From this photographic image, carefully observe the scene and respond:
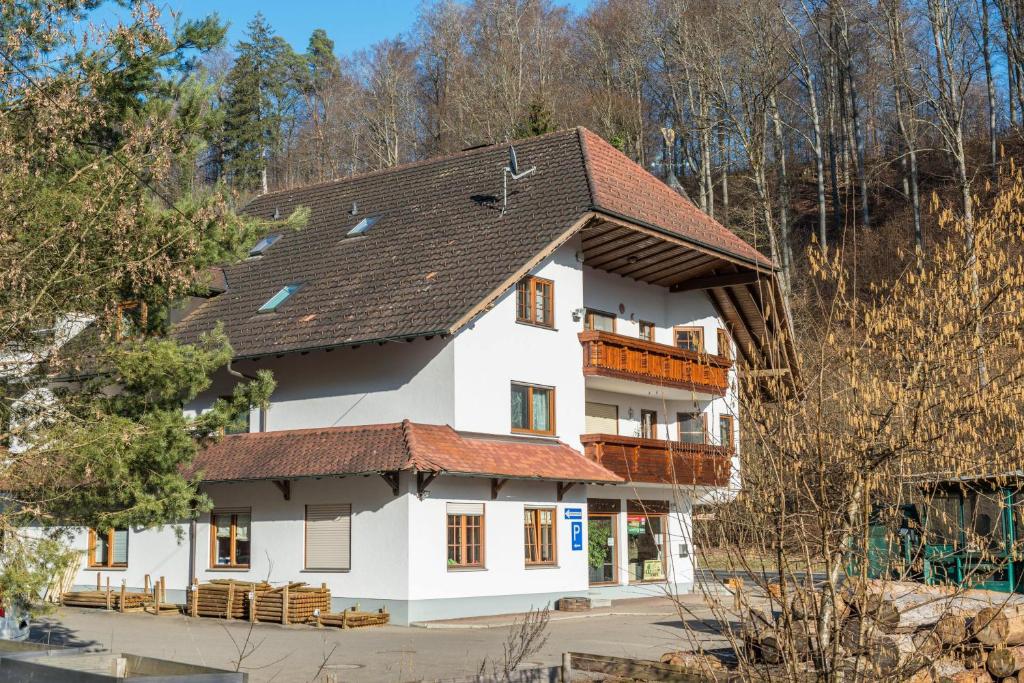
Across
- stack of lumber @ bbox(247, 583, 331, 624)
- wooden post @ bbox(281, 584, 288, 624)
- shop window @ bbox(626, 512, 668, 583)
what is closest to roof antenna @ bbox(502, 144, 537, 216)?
shop window @ bbox(626, 512, 668, 583)

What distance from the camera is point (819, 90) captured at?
2472 inches

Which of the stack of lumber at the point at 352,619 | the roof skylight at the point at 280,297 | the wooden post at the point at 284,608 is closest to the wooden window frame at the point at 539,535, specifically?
the stack of lumber at the point at 352,619

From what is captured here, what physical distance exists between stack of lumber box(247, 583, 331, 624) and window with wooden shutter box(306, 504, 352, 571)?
103cm

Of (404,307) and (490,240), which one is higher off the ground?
(490,240)

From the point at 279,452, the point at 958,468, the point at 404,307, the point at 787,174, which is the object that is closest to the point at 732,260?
the point at 404,307

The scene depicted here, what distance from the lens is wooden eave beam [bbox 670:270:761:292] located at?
3250 cm

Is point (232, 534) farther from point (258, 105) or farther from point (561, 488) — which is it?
point (258, 105)

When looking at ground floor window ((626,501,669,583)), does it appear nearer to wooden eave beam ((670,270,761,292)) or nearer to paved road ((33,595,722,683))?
paved road ((33,595,722,683))

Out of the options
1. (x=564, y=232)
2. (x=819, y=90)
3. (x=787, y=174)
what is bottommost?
(x=564, y=232)

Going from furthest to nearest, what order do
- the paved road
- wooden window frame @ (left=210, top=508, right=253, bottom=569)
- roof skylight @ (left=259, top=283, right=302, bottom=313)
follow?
roof skylight @ (left=259, top=283, right=302, bottom=313)
wooden window frame @ (left=210, top=508, right=253, bottom=569)
the paved road

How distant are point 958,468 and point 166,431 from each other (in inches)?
375

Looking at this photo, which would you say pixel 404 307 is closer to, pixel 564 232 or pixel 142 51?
pixel 564 232

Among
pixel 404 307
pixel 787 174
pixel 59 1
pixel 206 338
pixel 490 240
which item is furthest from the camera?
pixel 787 174

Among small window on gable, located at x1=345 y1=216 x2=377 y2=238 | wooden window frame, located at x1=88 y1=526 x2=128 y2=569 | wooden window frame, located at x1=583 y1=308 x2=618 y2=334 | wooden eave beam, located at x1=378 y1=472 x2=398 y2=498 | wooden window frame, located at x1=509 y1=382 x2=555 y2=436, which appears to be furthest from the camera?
small window on gable, located at x1=345 y1=216 x2=377 y2=238
